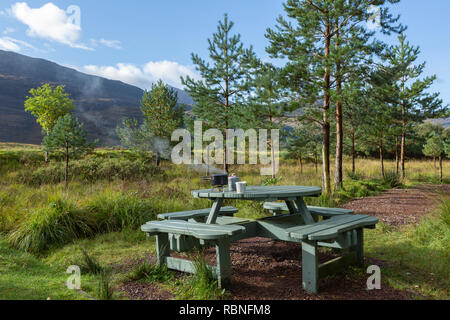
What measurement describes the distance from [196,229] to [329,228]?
121 cm

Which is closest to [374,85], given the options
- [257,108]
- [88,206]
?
[257,108]

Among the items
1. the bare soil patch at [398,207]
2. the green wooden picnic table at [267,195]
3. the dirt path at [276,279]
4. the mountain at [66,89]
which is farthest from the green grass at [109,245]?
the mountain at [66,89]

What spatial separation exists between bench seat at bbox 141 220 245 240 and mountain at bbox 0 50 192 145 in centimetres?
4437

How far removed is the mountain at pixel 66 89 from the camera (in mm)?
88500

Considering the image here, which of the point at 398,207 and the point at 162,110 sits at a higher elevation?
the point at 162,110

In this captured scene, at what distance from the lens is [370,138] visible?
16281 mm

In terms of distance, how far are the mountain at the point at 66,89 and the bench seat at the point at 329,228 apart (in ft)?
148

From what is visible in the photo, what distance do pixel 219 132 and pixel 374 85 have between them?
858cm

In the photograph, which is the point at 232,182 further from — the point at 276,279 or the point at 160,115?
the point at 160,115

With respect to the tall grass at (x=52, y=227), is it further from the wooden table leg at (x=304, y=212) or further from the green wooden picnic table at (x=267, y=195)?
→ the wooden table leg at (x=304, y=212)

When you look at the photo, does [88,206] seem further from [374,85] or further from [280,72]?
[374,85]

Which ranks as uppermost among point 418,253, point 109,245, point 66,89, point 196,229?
A: point 66,89

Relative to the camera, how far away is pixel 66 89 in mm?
126562

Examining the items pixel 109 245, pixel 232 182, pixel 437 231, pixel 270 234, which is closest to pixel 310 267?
pixel 270 234
